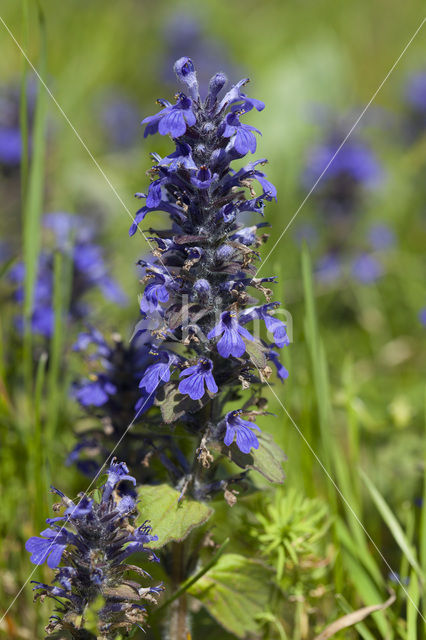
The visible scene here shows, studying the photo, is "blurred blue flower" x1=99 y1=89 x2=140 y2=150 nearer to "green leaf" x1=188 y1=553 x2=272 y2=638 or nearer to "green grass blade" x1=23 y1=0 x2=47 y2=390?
"green grass blade" x1=23 y1=0 x2=47 y2=390

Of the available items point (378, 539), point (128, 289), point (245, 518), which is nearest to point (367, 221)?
point (128, 289)

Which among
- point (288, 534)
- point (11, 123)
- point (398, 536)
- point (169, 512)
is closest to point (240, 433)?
point (169, 512)

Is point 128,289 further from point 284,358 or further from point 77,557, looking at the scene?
point 77,557

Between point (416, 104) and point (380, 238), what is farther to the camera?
→ point (416, 104)

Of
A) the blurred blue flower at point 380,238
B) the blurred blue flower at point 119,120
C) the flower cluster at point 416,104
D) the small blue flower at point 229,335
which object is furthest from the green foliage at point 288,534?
the blurred blue flower at point 119,120

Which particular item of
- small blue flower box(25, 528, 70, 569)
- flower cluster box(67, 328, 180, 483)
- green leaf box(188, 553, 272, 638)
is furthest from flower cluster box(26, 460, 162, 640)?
flower cluster box(67, 328, 180, 483)

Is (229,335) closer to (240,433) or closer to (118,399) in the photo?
(240,433)
